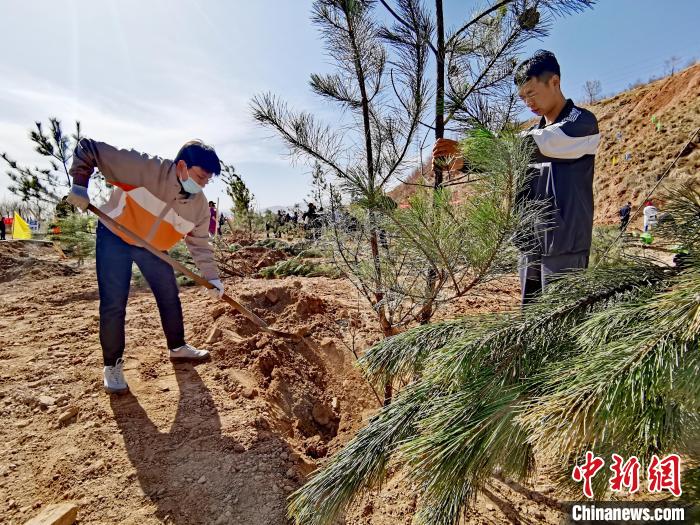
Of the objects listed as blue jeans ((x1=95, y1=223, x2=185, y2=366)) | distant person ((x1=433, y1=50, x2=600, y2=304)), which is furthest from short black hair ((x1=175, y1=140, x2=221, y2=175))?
distant person ((x1=433, y1=50, x2=600, y2=304))

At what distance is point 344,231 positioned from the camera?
193 cm

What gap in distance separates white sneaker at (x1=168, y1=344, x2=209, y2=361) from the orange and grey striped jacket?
2.48ft

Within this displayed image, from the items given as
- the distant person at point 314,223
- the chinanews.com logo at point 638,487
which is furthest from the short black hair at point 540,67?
the chinanews.com logo at point 638,487

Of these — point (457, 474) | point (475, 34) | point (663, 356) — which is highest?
point (475, 34)

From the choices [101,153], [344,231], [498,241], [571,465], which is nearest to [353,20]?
[344,231]

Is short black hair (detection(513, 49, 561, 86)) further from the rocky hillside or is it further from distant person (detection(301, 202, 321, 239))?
the rocky hillside

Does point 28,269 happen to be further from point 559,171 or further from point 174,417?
point 559,171

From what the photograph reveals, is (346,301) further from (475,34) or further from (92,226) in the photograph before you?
(92,226)

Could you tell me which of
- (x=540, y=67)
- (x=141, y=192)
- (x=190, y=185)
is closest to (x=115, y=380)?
(x=141, y=192)

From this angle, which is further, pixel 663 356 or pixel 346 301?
pixel 346 301

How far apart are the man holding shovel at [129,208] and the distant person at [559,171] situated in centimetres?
159

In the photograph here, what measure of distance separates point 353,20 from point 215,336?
243 cm

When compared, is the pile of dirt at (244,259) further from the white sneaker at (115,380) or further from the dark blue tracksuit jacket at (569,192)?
the dark blue tracksuit jacket at (569,192)

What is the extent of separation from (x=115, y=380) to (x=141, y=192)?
1168mm
